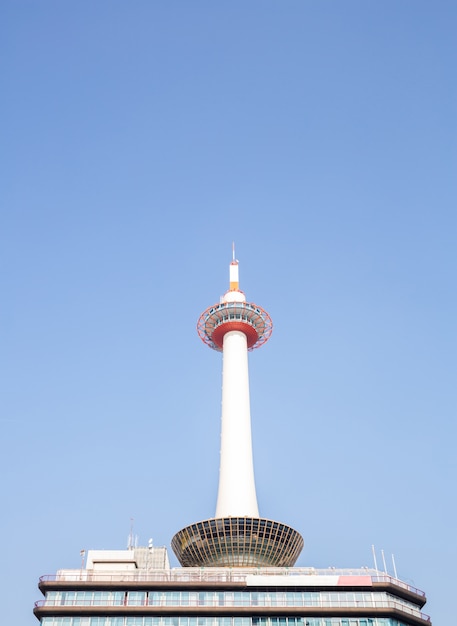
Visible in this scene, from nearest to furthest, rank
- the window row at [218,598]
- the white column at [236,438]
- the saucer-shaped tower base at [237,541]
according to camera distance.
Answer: the window row at [218,598] < the saucer-shaped tower base at [237,541] < the white column at [236,438]

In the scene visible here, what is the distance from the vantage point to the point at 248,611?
249ft

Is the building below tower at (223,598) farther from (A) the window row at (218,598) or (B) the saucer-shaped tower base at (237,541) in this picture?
(B) the saucer-shaped tower base at (237,541)

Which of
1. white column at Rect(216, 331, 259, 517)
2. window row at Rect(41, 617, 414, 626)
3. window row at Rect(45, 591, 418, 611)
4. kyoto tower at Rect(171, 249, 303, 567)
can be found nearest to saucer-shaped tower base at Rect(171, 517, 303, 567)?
kyoto tower at Rect(171, 249, 303, 567)

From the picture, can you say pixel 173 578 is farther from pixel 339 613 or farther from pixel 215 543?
pixel 339 613

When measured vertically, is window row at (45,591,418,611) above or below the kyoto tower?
below

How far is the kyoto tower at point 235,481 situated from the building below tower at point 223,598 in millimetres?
7835

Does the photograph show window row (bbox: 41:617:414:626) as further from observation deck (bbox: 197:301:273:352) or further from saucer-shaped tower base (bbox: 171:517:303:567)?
observation deck (bbox: 197:301:273:352)

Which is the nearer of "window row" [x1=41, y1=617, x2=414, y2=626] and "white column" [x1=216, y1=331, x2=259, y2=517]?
"window row" [x1=41, y1=617, x2=414, y2=626]

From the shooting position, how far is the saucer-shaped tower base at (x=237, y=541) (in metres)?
88.2

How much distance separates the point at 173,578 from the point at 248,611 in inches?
329

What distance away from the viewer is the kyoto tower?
88438 millimetres

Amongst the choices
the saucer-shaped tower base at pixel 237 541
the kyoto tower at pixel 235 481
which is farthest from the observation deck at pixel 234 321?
the saucer-shaped tower base at pixel 237 541

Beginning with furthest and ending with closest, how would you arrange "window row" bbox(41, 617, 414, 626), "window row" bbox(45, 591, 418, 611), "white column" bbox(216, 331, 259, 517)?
"white column" bbox(216, 331, 259, 517), "window row" bbox(45, 591, 418, 611), "window row" bbox(41, 617, 414, 626)

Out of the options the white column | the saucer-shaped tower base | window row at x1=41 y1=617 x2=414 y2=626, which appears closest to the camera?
window row at x1=41 y1=617 x2=414 y2=626
